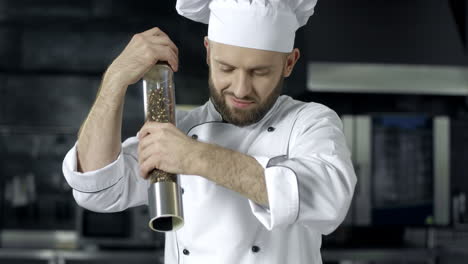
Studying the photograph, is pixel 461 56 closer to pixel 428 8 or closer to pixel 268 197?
pixel 428 8

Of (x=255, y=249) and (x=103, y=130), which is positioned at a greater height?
(x=103, y=130)

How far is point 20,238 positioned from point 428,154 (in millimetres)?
2529

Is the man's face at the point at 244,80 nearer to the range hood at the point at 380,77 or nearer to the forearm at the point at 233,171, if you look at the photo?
the forearm at the point at 233,171

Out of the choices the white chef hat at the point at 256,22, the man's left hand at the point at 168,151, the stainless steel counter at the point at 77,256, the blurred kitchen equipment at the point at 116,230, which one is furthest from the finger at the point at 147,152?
the blurred kitchen equipment at the point at 116,230

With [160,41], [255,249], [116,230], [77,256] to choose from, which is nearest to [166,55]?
[160,41]

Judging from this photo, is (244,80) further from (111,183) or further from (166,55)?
(111,183)

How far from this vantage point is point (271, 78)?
4.29 ft

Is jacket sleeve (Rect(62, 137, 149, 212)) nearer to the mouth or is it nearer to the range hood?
the mouth

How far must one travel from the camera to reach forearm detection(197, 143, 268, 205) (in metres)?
1.13

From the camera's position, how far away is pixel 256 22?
4.43 feet

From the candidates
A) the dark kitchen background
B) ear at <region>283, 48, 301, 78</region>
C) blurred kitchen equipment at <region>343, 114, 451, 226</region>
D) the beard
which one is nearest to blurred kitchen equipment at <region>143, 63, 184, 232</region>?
the beard

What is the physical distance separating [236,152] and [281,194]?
0.35 ft

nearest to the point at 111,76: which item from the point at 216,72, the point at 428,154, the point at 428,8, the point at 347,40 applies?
the point at 216,72

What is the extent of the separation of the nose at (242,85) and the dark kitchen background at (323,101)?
2438 mm
